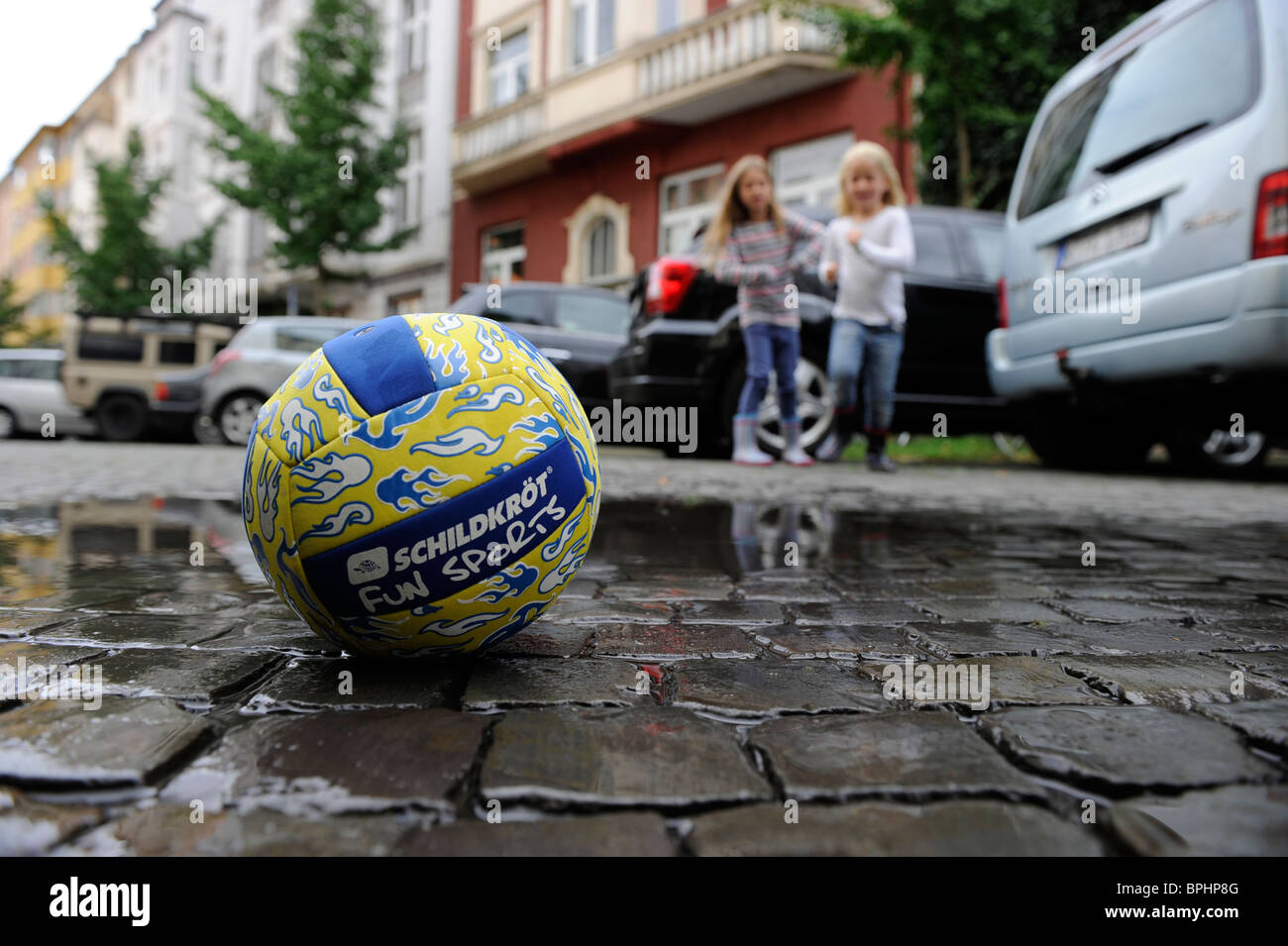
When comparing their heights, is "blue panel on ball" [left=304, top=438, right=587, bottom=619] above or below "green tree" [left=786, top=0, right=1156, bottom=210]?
below

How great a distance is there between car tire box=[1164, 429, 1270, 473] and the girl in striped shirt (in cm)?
394

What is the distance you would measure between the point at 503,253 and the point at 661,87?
6245 mm

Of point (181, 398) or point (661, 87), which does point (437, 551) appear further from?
point (661, 87)

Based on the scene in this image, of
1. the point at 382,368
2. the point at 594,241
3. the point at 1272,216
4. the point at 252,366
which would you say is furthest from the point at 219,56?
the point at 382,368

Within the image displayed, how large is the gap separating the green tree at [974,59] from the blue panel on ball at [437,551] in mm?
10536

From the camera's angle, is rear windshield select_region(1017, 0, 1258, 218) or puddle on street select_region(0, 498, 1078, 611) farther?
rear windshield select_region(1017, 0, 1258, 218)

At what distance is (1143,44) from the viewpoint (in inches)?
244

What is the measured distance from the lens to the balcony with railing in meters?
14.6

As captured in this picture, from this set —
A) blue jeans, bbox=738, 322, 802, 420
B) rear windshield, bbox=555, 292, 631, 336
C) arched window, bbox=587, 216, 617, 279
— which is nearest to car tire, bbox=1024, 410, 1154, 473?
blue jeans, bbox=738, 322, 802, 420

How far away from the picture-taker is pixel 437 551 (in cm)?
176

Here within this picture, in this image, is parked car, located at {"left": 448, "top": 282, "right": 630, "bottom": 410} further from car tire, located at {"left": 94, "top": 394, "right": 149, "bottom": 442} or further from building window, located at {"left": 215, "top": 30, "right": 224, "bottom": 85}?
building window, located at {"left": 215, "top": 30, "right": 224, "bottom": 85}

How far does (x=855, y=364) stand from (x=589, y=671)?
17.6 ft

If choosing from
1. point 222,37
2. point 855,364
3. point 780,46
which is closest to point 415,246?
point 780,46

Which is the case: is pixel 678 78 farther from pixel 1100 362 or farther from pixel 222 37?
pixel 222 37
